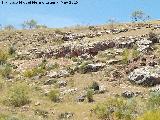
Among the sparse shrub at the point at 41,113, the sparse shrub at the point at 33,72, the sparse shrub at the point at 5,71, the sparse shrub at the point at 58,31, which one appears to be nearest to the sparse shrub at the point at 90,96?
the sparse shrub at the point at 41,113

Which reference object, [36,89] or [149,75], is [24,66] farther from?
[149,75]

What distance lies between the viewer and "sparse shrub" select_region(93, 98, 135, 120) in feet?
90.5

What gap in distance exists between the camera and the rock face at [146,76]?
3494 centimetres

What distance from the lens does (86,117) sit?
97.8 feet

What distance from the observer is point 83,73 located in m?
39.8

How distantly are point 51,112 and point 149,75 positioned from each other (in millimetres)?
8178

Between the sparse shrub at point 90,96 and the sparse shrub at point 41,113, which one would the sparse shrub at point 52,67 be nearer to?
the sparse shrub at point 90,96

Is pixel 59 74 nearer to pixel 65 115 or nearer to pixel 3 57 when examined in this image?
pixel 3 57

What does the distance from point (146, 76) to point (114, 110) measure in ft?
23.6

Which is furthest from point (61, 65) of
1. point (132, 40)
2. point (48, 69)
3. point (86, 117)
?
point (86, 117)

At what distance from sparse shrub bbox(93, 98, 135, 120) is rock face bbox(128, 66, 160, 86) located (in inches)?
212

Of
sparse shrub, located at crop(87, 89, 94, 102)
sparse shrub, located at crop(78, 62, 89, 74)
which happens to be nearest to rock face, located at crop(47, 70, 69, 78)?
sparse shrub, located at crop(78, 62, 89, 74)

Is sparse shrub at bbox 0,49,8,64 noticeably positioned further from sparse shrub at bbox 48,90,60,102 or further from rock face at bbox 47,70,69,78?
sparse shrub at bbox 48,90,60,102

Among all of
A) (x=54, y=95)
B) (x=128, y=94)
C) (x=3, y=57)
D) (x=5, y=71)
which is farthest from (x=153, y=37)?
(x=3, y=57)
